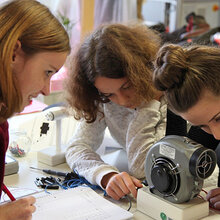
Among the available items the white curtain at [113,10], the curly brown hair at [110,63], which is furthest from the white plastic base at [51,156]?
the white curtain at [113,10]

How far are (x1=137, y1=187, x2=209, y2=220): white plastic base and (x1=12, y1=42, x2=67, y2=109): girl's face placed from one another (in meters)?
0.44

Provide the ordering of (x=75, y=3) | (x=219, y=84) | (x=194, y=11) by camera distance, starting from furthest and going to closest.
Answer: (x=194, y=11) → (x=75, y=3) → (x=219, y=84)

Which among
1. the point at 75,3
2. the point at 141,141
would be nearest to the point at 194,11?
the point at 75,3

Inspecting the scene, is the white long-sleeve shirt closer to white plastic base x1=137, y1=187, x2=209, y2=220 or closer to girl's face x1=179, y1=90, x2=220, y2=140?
white plastic base x1=137, y1=187, x2=209, y2=220

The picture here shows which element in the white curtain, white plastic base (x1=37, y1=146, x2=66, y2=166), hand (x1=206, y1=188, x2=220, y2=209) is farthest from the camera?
the white curtain

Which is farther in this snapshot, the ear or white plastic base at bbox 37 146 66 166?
white plastic base at bbox 37 146 66 166

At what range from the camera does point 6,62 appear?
0.96m

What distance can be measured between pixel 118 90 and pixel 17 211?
0.56m

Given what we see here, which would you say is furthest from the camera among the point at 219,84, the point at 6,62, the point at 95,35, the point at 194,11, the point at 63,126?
the point at 194,11

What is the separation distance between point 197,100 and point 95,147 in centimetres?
62

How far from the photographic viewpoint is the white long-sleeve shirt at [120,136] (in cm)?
143

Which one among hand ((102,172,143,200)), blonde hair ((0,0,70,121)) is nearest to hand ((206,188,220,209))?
hand ((102,172,143,200))

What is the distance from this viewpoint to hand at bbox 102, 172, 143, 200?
1279 mm

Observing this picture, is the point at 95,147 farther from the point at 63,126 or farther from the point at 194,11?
the point at 194,11
